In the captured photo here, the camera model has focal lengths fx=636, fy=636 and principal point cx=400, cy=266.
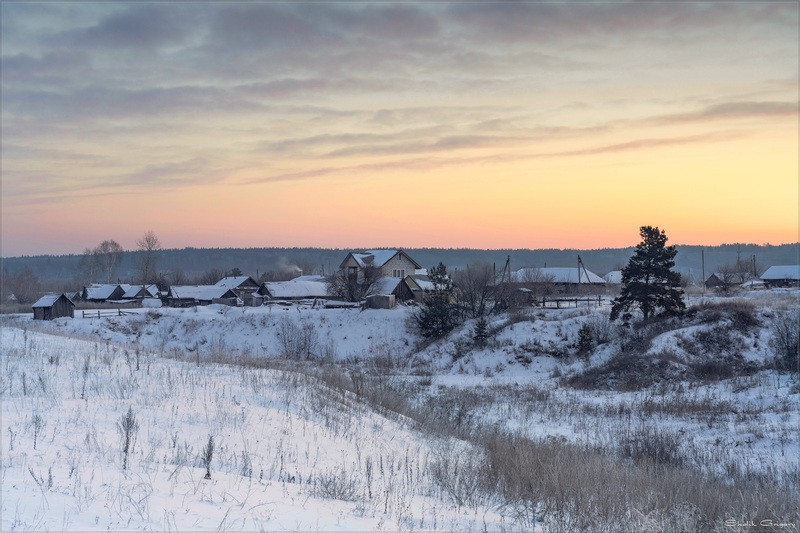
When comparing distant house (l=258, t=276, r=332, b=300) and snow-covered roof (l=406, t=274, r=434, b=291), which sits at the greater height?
snow-covered roof (l=406, t=274, r=434, b=291)

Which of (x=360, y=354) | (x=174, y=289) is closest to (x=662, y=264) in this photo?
(x=360, y=354)

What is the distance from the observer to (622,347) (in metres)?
41.1

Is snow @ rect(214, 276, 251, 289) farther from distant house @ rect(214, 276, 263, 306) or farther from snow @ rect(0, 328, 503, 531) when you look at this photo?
snow @ rect(0, 328, 503, 531)

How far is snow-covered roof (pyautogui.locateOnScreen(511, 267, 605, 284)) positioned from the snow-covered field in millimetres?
47394

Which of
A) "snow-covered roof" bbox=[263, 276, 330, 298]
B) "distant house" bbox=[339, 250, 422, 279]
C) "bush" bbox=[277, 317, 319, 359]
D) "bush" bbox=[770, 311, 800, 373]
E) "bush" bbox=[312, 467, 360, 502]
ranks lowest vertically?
"bush" bbox=[277, 317, 319, 359]

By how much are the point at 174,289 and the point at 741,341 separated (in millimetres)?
68555

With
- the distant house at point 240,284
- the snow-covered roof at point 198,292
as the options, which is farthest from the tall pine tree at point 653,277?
the distant house at point 240,284

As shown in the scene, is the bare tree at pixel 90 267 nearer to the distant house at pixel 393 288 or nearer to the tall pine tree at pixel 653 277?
the distant house at pixel 393 288

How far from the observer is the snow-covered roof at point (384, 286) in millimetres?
72875

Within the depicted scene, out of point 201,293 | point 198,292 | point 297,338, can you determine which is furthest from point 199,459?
point 198,292

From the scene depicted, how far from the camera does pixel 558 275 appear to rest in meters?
90.2

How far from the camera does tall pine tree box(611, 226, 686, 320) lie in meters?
42.9

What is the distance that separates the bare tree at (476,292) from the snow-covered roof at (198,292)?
41.2 metres

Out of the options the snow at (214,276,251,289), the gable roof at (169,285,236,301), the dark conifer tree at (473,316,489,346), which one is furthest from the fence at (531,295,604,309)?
the snow at (214,276,251,289)
